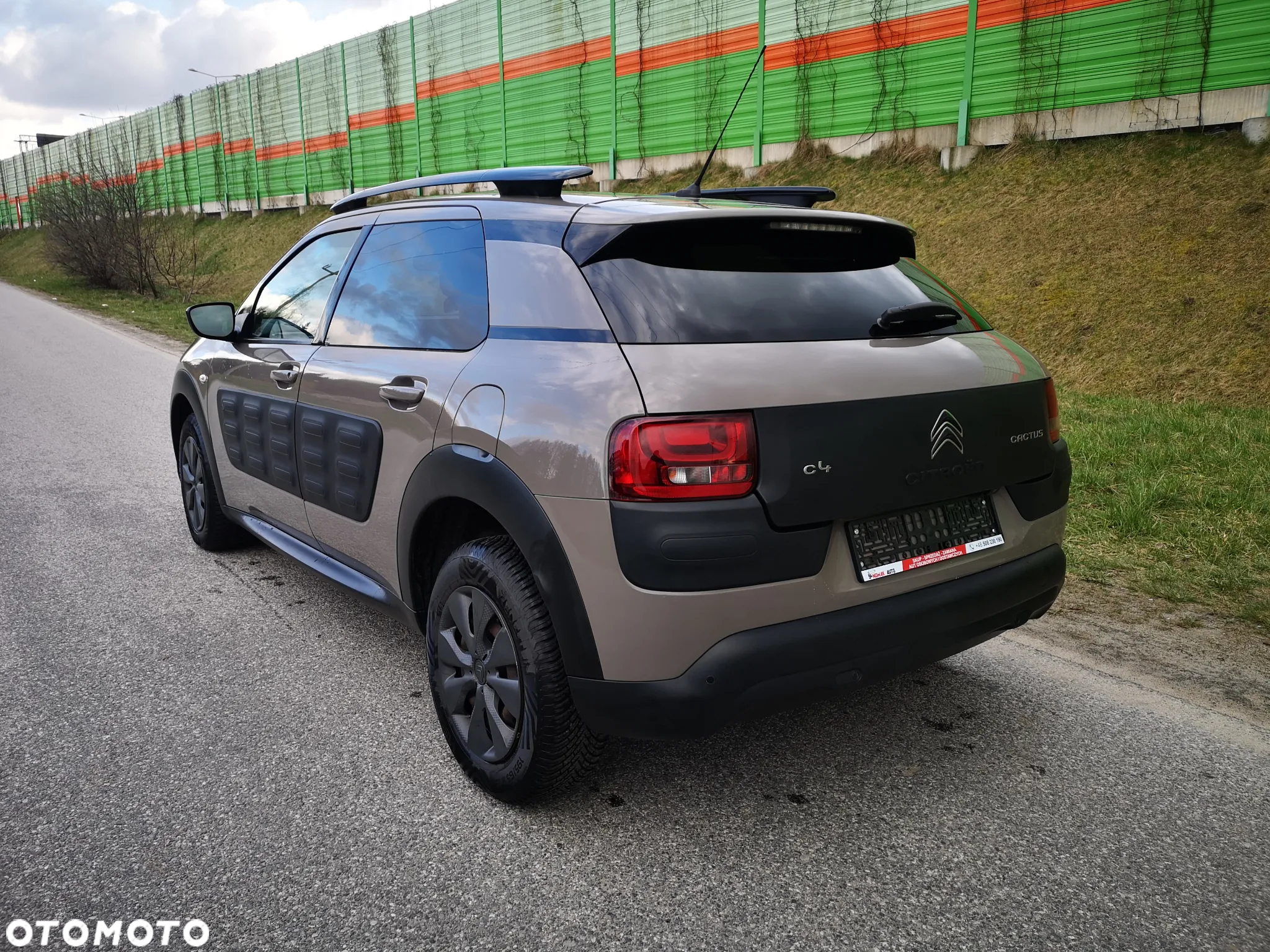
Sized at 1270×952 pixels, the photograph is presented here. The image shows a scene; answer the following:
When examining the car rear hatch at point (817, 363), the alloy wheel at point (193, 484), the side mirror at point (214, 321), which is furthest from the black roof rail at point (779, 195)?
the alloy wheel at point (193, 484)

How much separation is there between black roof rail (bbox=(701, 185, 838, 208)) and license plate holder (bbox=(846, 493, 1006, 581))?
1323 mm

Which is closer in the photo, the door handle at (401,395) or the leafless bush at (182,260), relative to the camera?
the door handle at (401,395)

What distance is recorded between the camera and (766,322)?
94.0 inches

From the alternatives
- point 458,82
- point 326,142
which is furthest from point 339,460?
point 326,142

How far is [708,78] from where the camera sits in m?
16.7

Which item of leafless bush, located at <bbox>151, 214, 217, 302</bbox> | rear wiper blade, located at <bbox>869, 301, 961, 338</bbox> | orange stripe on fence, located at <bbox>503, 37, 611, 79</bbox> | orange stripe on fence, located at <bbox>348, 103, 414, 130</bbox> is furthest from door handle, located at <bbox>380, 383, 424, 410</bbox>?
orange stripe on fence, located at <bbox>348, 103, 414, 130</bbox>

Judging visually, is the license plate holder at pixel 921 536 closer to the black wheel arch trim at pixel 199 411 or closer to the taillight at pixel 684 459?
the taillight at pixel 684 459

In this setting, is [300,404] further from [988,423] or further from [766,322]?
[988,423]

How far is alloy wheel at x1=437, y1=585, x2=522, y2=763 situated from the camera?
2518 millimetres

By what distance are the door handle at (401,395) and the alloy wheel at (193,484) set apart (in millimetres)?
2294

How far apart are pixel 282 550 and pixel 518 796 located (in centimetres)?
188

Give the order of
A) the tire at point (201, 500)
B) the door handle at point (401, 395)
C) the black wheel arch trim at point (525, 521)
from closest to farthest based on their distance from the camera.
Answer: the black wheel arch trim at point (525, 521), the door handle at point (401, 395), the tire at point (201, 500)

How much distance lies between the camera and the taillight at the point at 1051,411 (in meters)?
2.85

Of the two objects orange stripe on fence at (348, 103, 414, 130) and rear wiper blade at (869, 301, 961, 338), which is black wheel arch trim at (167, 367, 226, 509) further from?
orange stripe on fence at (348, 103, 414, 130)
